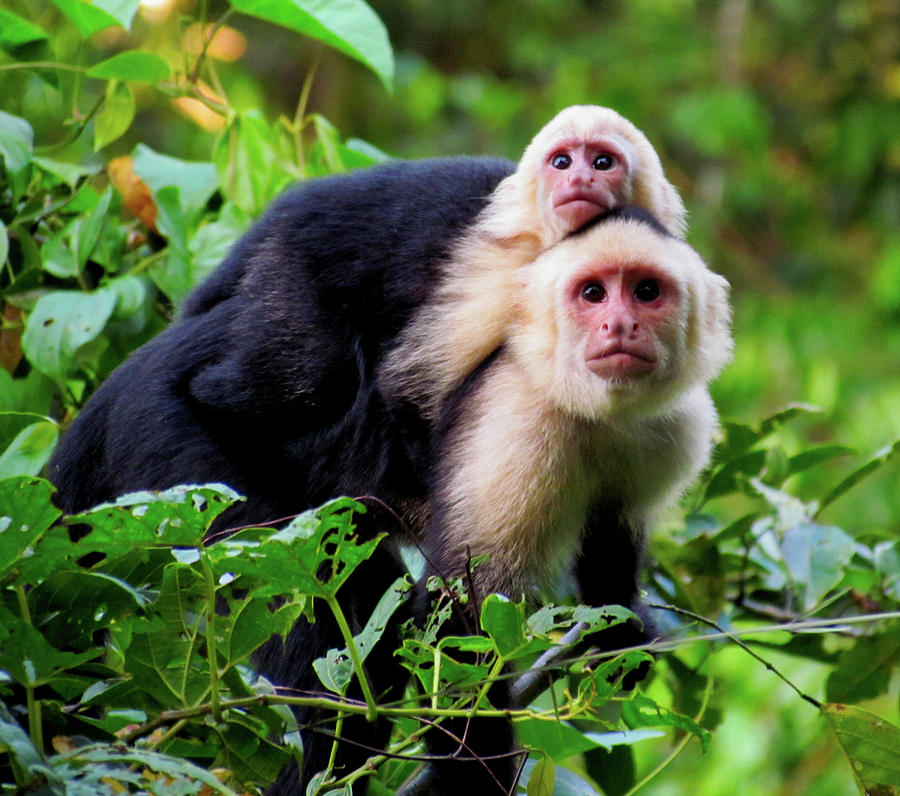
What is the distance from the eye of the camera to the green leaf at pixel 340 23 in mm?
2668

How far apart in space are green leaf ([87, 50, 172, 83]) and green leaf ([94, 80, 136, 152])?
0.16 m

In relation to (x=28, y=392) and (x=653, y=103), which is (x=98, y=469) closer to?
(x=28, y=392)

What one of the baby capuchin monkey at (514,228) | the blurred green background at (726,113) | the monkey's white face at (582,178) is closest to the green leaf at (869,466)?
the baby capuchin monkey at (514,228)

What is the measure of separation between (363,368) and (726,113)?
188 inches

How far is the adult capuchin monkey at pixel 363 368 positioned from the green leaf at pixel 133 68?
0.40 meters

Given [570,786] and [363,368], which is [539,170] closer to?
[363,368]

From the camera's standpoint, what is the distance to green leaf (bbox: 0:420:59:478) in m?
1.91

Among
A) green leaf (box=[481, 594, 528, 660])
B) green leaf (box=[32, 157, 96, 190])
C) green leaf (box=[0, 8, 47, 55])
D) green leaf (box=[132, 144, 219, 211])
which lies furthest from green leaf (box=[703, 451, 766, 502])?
green leaf (box=[0, 8, 47, 55])

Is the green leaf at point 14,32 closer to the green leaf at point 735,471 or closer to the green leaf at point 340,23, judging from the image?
the green leaf at point 340,23

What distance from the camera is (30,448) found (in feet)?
6.29

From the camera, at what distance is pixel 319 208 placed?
271 centimetres

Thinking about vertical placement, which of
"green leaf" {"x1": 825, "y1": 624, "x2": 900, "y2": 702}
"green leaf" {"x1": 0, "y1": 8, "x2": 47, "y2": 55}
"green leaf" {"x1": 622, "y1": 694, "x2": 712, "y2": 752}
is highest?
"green leaf" {"x1": 0, "y1": 8, "x2": 47, "y2": 55}

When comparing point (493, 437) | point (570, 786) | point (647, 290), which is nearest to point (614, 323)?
point (647, 290)

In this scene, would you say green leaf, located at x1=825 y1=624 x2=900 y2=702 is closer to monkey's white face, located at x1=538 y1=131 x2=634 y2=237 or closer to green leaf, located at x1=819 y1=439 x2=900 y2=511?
green leaf, located at x1=819 y1=439 x2=900 y2=511
